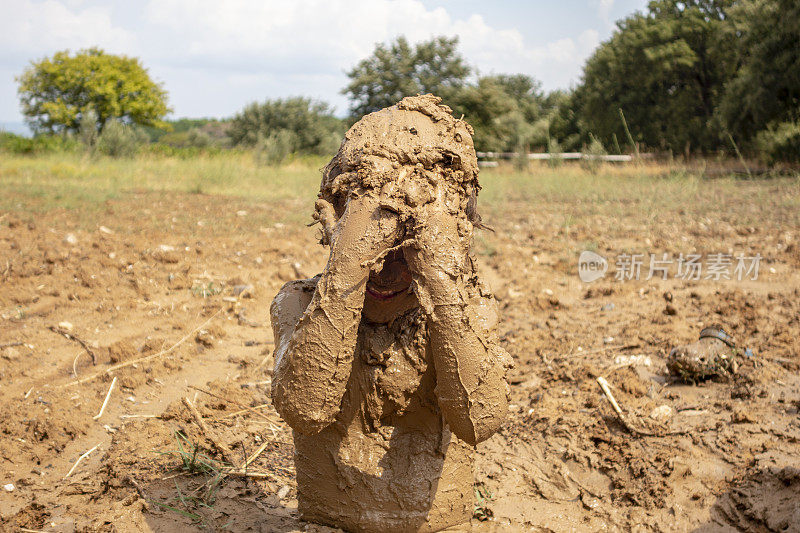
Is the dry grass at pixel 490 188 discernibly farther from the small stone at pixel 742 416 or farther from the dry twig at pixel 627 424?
the small stone at pixel 742 416

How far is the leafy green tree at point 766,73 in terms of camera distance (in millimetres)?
14000

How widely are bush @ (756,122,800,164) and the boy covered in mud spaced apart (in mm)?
13541

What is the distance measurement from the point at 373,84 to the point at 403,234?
19.9 metres

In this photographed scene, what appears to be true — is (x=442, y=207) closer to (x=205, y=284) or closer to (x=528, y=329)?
(x=528, y=329)

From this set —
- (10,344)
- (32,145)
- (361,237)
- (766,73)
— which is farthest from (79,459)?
(32,145)

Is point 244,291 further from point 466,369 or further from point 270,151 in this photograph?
point 270,151

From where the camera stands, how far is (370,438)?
241 centimetres

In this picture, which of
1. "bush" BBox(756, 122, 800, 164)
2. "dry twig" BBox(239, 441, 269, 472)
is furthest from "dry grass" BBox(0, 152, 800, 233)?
"dry twig" BBox(239, 441, 269, 472)

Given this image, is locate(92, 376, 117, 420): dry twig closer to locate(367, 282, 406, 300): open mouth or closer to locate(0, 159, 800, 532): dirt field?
locate(0, 159, 800, 532): dirt field

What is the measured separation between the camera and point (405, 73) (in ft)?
72.9

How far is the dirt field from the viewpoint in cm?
289

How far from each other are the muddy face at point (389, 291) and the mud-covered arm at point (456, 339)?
0.20 meters

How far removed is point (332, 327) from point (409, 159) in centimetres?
58

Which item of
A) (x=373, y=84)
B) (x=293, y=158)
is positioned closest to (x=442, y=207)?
(x=293, y=158)
